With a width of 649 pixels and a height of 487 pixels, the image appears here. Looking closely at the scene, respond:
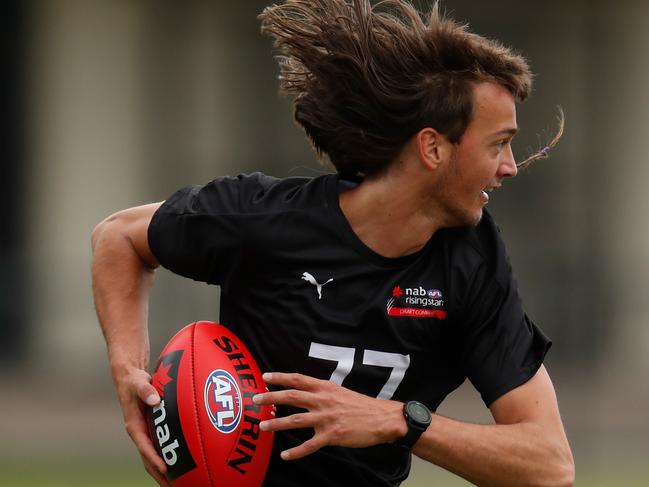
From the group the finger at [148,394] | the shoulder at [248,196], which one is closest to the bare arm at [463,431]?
the finger at [148,394]

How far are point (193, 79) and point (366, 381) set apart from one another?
11.2 m

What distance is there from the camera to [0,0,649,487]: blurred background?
47.7 feet

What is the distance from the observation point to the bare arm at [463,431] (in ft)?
14.1

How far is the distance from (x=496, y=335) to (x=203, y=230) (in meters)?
1.01

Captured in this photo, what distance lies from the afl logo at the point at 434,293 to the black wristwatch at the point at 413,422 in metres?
0.40

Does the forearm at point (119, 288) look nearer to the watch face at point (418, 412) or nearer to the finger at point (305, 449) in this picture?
the finger at point (305, 449)

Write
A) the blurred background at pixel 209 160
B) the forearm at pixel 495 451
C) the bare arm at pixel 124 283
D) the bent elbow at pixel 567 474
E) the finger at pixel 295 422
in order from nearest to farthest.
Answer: the finger at pixel 295 422 → the forearm at pixel 495 451 → the bent elbow at pixel 567 474 → the bare arm at pixel 124 283 → the blurred background at pixel 209 160

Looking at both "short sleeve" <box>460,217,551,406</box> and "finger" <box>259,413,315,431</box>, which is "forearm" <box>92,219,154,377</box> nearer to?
"finger" <box>259,413,315,431</box>

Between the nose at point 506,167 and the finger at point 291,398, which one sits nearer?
the finger at point 291,398

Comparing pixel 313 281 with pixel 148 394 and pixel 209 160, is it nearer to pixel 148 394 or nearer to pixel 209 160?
pixel 148 394

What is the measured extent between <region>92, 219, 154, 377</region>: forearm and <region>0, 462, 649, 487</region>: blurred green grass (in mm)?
5693

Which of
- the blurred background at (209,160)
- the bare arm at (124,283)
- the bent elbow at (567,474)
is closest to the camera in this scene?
the bent elbow at (567,474)

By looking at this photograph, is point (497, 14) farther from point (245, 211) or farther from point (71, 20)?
point (245, 211)

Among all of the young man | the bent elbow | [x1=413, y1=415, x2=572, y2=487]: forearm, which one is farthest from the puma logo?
the bent elbow
